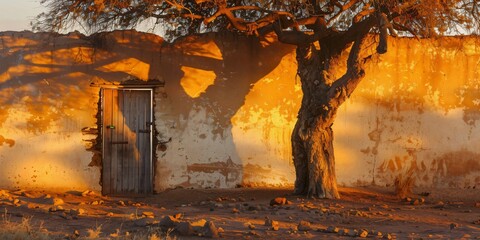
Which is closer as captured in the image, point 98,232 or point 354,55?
point 98,232

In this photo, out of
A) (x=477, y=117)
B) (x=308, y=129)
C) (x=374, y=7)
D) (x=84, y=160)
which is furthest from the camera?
(x=477, y=117)

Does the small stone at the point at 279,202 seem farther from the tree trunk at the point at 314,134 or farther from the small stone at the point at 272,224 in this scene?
the small stone at the point at 272,224

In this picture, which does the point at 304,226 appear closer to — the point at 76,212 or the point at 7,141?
the point at 76,212

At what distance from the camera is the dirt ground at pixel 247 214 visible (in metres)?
8.39

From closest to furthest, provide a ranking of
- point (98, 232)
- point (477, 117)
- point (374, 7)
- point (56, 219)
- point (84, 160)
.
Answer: point (98, 232), point (56, 219), point (374, 7), point (84, 160), point (477, 117)

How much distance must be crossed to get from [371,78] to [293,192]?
106 inches

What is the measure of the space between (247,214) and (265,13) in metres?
3.89

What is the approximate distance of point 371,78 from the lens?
13359mm

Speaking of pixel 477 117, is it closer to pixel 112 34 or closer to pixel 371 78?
pixel 371 78

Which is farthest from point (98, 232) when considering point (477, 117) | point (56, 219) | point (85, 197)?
point (477, 117)

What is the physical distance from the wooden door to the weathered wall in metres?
0.24

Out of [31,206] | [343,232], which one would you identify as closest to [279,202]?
[343,232]

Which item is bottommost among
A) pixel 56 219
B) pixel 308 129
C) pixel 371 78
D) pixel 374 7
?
pixel 56 219

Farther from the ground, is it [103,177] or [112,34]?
[112,34]
